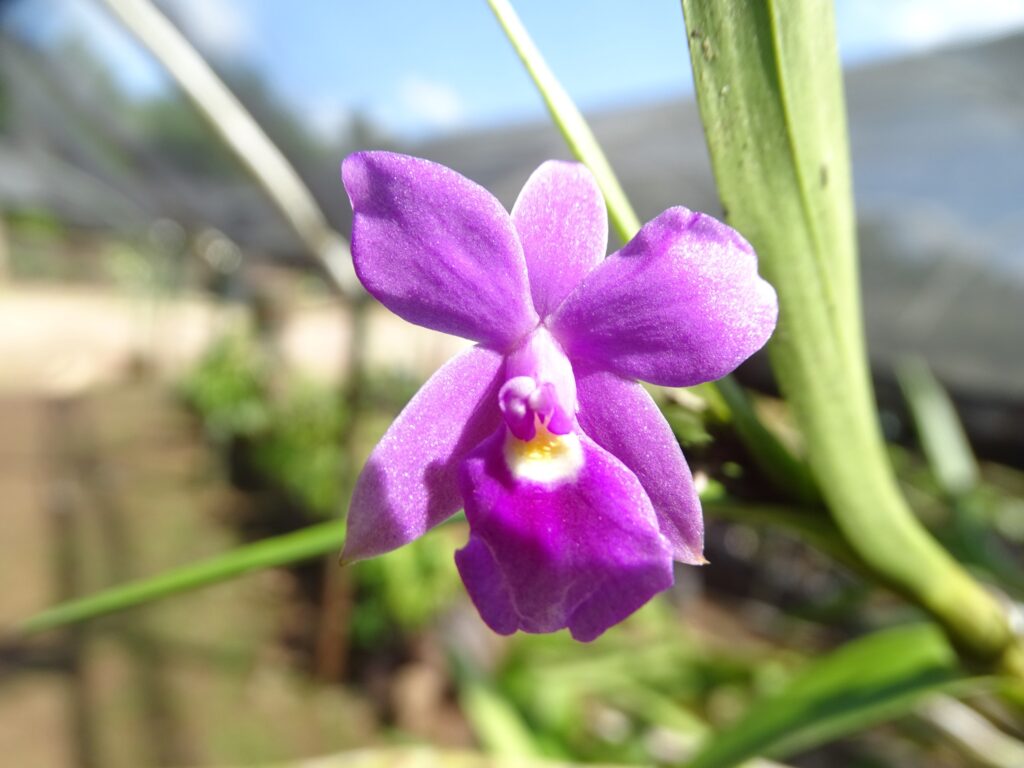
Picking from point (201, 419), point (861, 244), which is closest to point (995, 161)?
point (861, 244)

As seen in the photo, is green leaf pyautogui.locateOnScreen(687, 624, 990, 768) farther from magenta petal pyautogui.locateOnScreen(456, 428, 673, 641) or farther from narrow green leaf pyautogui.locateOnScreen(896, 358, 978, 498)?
narrow green leaf pyautogui.locateOnScreen(896, 358, 978, 498)

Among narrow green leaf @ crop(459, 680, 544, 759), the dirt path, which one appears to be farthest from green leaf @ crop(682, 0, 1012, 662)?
the dirt path

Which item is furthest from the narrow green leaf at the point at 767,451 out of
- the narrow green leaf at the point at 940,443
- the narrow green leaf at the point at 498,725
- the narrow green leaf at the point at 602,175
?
the narrow green leaf at the point at 498,725

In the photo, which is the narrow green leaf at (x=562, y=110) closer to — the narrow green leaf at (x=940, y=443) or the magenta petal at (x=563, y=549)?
the magenta petal at (x=563, y=549)

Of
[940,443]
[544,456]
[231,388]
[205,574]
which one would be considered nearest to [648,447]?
[544,456]

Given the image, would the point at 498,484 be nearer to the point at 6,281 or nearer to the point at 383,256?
the point at 383,256

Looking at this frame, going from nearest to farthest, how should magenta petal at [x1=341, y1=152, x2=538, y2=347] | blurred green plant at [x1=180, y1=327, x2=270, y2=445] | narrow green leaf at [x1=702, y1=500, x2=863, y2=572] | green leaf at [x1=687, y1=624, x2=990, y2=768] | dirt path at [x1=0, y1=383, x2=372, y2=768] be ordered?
magenta petal at [x1=341, y1=152, x2=538, y2=347], narrow green leaf at [x1=702, y1=500, x2=863, y2=572], green leaf at [x1=687, y1=624, x2=990, y2=768], dirt path at [x1=0, y1=383, x2=372, y2=768], blurred green plant at [x1=180, y1=327, x2=270, y2=445]
